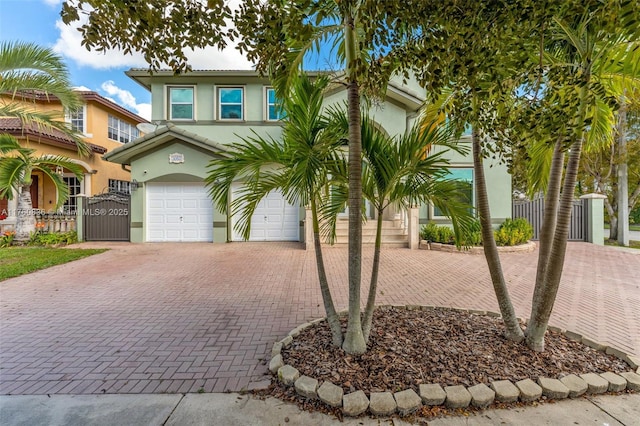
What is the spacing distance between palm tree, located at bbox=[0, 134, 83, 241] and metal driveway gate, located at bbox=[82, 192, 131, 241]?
1335 mm

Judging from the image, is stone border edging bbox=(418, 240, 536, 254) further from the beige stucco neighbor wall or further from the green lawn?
the green lawn

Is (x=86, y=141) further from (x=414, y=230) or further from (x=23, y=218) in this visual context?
(x=414, y=230)

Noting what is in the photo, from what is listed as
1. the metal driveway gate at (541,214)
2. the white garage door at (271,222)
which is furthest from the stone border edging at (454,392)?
the metal driveway gate at (541,214)

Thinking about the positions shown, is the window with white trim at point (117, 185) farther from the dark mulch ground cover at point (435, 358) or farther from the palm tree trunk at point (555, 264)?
the palm tree trunk at point (555, 264)

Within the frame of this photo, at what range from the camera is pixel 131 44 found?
2828mm

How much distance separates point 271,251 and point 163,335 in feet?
21.0

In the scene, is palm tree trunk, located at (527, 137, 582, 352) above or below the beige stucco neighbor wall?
below

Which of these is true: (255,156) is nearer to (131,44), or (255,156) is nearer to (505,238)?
(131,44)

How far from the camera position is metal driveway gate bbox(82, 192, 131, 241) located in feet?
40.8

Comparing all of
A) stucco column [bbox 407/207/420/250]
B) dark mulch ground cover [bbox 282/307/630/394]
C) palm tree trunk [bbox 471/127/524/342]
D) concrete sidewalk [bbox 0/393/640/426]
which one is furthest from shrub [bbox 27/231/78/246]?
palm tree trunk [bbox 471/127/524/342]

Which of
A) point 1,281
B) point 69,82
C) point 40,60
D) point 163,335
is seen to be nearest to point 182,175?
point 69,82

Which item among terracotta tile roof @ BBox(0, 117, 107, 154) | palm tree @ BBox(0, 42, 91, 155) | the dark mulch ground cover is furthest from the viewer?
terracotta tile roof @ BBox(0, 117, 107, 154)

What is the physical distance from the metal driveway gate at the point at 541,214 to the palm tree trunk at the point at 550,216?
1110 cm

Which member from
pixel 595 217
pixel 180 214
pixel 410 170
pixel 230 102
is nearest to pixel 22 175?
pixel 180 214
